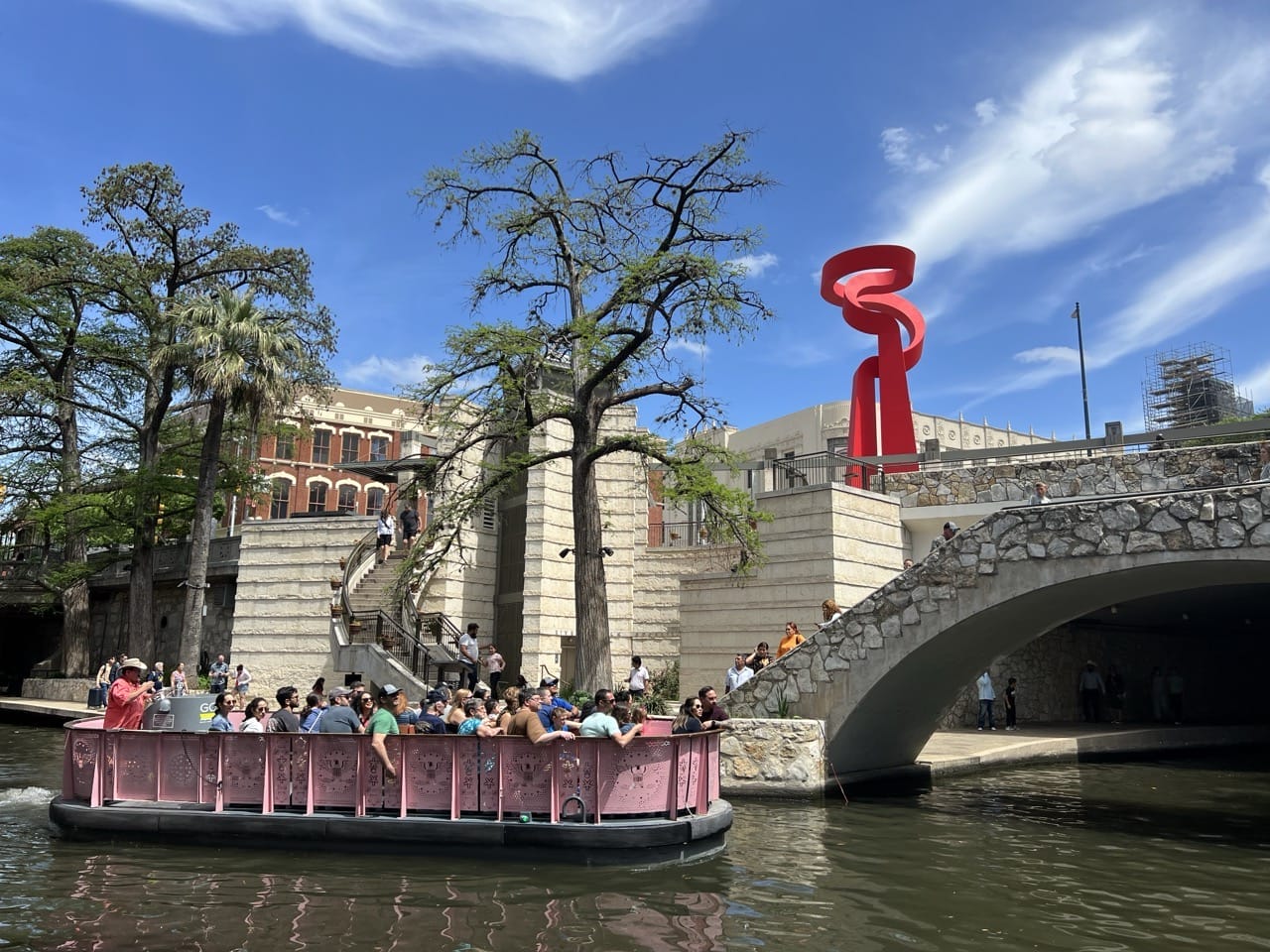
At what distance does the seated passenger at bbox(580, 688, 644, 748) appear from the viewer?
Result: 36.8ft

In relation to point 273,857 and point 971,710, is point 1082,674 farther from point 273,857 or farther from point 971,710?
point 273,857

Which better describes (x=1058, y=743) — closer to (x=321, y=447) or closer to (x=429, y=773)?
(x=429, y=773)

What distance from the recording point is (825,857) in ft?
39.0

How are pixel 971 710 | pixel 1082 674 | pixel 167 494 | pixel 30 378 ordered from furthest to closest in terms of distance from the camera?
pixel 167 494 < pixel 30 378 < pixel 1082 674 < pixel 971 710

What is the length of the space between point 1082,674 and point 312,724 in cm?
2227

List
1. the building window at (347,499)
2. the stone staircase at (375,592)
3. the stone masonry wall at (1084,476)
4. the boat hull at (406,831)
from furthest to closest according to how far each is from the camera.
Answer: the building window at (347,499), the stone staircase at (375,592), the stone masonry wall at (1084,476), the boat hull at (406,831)

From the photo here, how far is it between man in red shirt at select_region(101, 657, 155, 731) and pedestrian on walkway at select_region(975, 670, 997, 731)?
18920 mm

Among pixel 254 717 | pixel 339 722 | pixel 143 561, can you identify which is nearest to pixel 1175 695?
pixel 339 722

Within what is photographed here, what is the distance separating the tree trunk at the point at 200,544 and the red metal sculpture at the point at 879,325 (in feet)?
63.2

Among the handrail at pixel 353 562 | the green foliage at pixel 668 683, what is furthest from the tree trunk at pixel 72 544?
the green foliage at pixel 668 683

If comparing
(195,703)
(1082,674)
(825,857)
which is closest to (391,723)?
(195,703)

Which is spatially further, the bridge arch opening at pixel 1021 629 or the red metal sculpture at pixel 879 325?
the red metal sculpture at pixel 879 325

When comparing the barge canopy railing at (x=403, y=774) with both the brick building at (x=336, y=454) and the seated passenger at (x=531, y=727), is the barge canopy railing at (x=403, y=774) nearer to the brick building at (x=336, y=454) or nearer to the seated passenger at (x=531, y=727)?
the seated passenger at (x=531, y=727)

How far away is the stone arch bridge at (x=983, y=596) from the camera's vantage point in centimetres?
1303
